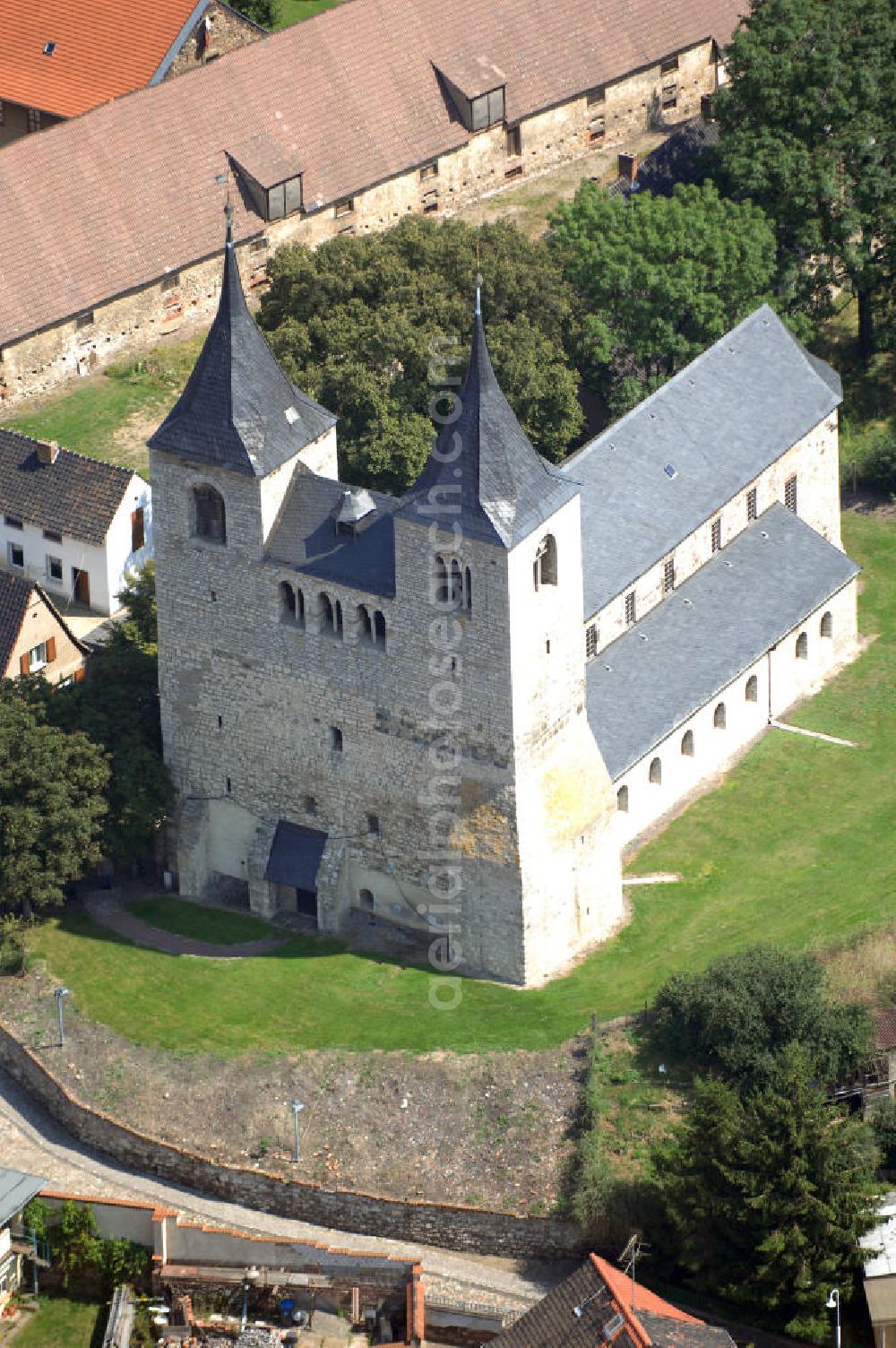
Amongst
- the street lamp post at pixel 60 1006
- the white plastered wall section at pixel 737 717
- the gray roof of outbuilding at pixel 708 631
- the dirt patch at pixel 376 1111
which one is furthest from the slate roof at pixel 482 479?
the street lamp post at pixel 60 1006

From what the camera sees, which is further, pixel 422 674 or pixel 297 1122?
pixel 422 674

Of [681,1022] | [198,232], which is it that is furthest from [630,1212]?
[198,232]

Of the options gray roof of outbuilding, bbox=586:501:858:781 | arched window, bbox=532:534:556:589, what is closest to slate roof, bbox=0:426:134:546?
gray roof of outbuilding, bbox=586:501:858:781

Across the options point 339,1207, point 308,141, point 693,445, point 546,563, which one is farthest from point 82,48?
point 339,1207

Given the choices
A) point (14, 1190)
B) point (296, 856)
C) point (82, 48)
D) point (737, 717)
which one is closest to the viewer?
point (14, 1190)

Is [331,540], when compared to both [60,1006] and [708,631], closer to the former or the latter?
[60,1006]

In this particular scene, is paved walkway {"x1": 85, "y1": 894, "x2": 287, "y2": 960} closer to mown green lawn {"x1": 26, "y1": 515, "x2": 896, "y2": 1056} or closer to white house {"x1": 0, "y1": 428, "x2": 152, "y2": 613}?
mown green lawn {"x1": 26, "y1": 515, "x2": 896, "y2": 1056}

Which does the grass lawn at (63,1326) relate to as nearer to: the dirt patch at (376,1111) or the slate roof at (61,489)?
the dirt patch at (376,1111)
